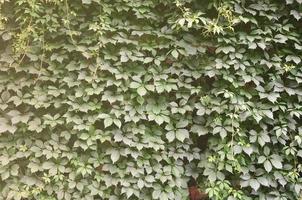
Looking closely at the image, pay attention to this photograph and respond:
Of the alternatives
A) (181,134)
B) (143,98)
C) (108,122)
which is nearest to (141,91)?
(143,98)

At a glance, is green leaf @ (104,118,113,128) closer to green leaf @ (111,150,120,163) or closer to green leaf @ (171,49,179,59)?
green leaf @ (111,150,120,163)

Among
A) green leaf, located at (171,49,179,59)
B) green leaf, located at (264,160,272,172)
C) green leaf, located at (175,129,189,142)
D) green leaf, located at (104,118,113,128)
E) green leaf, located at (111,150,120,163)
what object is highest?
green leaf, located at (171,49,179,59)

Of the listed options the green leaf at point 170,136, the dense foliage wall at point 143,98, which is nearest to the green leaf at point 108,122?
the dense foliage wall at point 143,98

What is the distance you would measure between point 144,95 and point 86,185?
77 cm

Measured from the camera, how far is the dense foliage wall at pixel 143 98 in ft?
8.69

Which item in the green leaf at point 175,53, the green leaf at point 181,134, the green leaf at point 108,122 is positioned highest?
the green leaf at point 175,53

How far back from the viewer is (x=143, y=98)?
8.79 ft

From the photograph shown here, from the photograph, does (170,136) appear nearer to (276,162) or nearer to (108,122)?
(108,122)

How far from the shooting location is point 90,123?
2645mm

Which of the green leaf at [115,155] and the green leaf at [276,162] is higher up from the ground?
the green leaf at [115,155]

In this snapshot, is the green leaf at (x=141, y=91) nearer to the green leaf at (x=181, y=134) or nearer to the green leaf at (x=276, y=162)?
the green leaf at (x=181, y=134)

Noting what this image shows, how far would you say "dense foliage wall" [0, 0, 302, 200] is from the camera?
8.69ft

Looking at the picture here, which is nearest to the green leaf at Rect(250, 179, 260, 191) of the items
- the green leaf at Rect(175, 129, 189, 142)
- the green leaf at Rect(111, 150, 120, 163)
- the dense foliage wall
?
the dense foliage wall

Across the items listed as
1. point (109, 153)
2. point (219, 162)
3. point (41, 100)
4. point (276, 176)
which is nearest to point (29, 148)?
point (41, 100)
